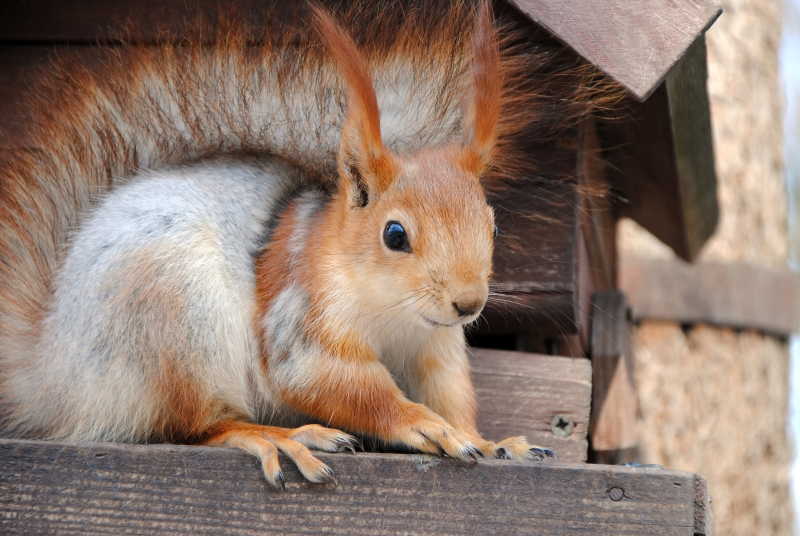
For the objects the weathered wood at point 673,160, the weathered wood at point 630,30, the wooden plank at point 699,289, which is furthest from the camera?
the wooden plank at point 699,289

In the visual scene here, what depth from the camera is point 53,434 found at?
2.05 m

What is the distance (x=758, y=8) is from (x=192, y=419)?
13.0ft

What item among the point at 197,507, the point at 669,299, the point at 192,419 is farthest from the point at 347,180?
the point at 669,299

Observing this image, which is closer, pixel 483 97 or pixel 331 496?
pixel 331 496

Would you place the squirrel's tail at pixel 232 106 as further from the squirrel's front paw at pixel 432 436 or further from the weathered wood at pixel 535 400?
the squirrel's front paw at pixel 432 436

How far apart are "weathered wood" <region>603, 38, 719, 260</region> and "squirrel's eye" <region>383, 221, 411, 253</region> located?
0.81m

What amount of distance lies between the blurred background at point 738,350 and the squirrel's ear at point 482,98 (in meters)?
2.54

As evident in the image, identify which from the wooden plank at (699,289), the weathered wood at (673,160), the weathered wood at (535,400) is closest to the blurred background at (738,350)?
the wooden plank at (699,289)

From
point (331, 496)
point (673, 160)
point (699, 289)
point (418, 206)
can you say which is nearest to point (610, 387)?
point (673, 160)

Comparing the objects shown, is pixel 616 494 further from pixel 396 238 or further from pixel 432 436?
pixel 396 238

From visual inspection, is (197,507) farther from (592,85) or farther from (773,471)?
(773,471)

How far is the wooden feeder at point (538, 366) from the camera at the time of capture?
5.76 ft

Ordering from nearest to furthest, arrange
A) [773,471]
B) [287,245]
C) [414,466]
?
[414,466]
[287,245]
[773,471]

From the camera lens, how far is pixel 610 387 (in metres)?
3.08
